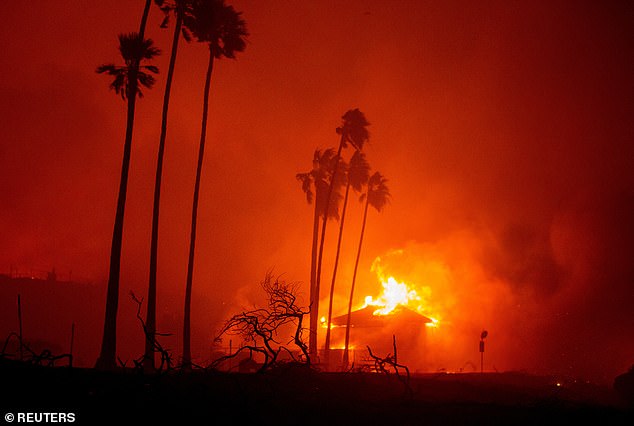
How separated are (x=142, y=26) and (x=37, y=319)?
37773mm

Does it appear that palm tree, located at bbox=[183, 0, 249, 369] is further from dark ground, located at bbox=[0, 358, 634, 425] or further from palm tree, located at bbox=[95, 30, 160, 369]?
dark ground, located at bbox=[0, 358, 634, 425]

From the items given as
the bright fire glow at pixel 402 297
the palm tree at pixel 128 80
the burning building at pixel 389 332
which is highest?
the palm tree at pixel 128 80

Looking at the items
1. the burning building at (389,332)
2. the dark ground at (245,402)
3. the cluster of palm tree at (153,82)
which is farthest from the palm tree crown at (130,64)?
the burning building at (389,332)

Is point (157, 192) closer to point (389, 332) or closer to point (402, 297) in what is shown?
point (389, 332)

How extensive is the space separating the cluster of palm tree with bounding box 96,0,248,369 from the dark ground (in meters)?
5.84

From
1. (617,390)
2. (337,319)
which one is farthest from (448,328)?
(617,390)

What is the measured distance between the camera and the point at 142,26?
25188 millimetres

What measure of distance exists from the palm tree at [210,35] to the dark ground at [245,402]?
1127 cm

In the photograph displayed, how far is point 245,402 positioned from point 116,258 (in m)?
12.0

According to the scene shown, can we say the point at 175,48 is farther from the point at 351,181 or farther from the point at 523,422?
the point at 351,181

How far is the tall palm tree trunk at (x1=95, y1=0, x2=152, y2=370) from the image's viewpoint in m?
22.2

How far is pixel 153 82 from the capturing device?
990 inches

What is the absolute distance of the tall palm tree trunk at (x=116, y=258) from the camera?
22250 mm

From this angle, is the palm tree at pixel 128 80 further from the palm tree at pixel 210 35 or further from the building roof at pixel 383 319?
the building roof at pixel 383 319
